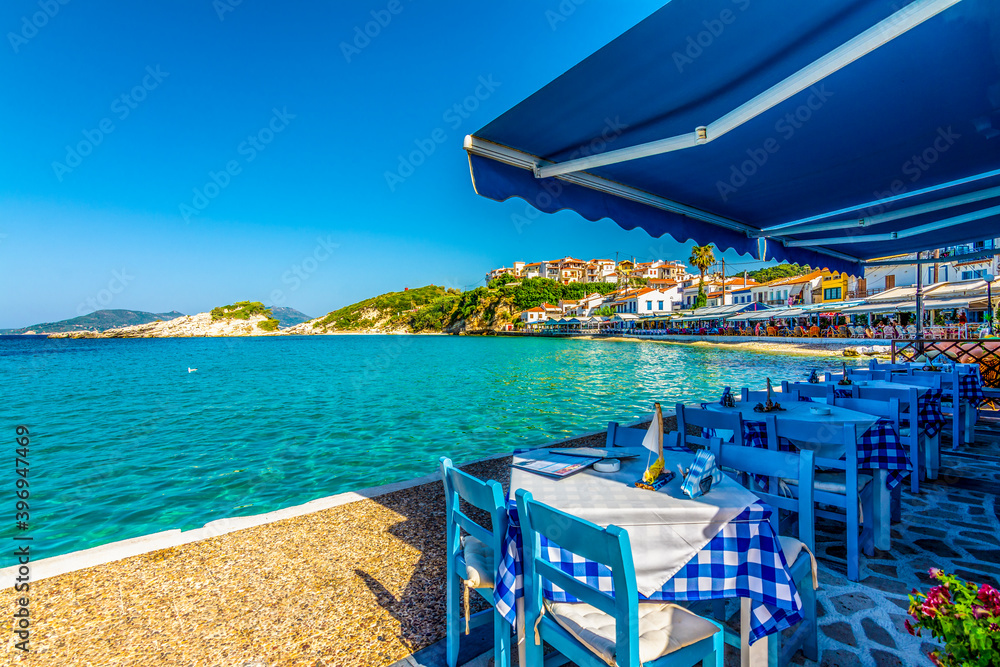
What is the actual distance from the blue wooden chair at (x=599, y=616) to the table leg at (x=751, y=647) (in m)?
A: 0.22

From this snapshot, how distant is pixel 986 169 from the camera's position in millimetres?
3330

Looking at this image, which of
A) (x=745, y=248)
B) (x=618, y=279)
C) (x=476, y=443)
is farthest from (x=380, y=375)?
(x=618, y=279)

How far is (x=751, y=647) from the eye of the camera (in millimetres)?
1597

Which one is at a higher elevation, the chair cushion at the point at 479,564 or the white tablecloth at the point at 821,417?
the white tablecloth at the point at 821,417

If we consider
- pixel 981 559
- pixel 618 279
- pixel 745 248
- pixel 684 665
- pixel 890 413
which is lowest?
pixel 981 559

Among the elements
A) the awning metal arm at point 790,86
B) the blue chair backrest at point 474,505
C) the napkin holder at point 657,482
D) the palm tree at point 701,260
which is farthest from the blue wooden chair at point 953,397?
the palm tree at point 701,260

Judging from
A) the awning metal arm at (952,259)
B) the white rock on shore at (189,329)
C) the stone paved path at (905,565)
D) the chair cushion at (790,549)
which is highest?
the white rock on shore at (189,329)

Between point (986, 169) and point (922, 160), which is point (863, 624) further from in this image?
point (986, 169)

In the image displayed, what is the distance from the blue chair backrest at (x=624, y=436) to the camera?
2.70 metres

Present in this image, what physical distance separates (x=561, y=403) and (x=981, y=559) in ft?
29.2

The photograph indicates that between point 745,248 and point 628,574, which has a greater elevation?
point 745,248

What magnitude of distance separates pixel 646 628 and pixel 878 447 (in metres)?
2.44

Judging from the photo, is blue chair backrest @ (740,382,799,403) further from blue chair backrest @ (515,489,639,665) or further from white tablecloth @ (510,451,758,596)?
blue chair backrest @ (515,489,639,665)

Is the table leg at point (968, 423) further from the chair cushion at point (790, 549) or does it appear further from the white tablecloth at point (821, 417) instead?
the chair cushion at point (790, 549)
